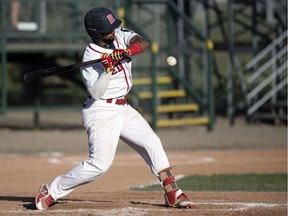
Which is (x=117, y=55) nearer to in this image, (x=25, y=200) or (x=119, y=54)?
(x=119, y=54)

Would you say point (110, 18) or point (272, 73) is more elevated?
point (110, 18)

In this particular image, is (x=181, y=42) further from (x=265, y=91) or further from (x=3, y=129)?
(x=3, y=129)

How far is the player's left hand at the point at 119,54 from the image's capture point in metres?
7.66

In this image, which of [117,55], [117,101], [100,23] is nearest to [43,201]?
[117,101]

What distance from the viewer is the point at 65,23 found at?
58.6 ft

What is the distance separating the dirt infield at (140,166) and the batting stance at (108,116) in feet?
0.81

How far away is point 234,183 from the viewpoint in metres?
10.9

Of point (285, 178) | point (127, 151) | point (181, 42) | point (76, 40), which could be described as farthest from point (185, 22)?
point (285, 178)

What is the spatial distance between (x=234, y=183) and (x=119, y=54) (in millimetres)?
3855

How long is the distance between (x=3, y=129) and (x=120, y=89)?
1136 cm

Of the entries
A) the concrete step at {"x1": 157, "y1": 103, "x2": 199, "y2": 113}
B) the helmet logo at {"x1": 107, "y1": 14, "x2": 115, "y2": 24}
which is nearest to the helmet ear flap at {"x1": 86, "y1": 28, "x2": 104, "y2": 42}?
the helmet logo at {"x1": 107, "y1": 14, "x2": 115, "y2": 24}

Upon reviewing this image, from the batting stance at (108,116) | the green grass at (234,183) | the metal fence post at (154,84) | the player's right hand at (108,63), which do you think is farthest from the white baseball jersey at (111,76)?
the metal fence post at (154,84)

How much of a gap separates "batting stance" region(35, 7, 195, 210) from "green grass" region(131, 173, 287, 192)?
2242mm

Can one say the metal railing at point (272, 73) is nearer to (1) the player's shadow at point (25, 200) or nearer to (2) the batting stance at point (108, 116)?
(1) the player's shadow at point (25, 200)
